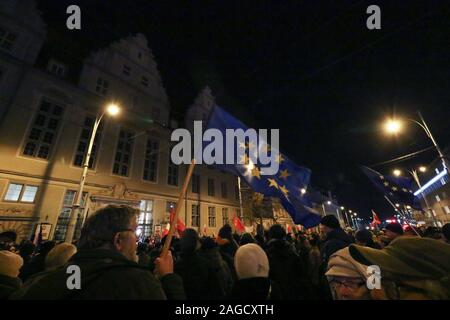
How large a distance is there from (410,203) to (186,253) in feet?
42.2

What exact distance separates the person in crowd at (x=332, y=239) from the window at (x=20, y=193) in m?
18.6

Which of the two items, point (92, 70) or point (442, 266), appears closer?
point (442, 266)

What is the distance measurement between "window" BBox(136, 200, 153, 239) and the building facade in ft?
0.31

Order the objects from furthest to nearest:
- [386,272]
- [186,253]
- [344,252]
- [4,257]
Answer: [186,253] → [4,257] → [344,252] → [386,272]

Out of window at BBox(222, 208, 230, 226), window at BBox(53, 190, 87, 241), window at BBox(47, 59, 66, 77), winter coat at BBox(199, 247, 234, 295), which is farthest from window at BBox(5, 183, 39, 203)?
window at BBox(222, 208, 230, 226)

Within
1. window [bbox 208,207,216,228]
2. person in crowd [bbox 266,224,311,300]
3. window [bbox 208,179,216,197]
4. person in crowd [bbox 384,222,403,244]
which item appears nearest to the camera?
person in crowd [bbox 266,224,311,300]

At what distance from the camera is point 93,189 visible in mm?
16953

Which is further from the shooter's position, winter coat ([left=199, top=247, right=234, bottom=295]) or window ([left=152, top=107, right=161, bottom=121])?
window ([left=152, top=107, right=161, bottom=121])

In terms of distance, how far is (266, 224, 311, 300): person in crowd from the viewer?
3551mm

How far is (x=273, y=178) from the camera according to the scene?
614 centimetres

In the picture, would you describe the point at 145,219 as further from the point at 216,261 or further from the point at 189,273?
the point at 189,273

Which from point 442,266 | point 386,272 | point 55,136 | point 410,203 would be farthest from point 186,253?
point 55,136

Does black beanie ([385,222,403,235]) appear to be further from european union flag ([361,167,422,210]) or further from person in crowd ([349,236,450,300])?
european union flag ([361,167,422,210])

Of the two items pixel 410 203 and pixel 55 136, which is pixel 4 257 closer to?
pixel 410 203
